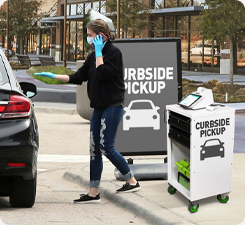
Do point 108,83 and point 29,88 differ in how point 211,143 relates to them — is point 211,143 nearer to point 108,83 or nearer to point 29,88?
point 108,83

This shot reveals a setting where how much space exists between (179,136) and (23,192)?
5.38ft

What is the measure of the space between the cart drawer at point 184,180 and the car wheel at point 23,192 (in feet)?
4.92

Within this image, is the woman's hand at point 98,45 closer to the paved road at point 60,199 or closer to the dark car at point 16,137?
→ the dark car at point 16,137

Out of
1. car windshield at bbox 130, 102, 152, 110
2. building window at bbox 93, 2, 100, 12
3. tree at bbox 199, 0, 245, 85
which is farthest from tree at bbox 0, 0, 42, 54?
car windshield at bbox 130, 102, 152, 110

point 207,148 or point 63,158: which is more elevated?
point 207,148

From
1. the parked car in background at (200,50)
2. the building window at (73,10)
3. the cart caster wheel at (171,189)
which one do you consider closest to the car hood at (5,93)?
the cart caster wheel at (171,189)

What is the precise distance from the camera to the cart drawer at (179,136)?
17.0 feet

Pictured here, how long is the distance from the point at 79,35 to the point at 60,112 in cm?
4091

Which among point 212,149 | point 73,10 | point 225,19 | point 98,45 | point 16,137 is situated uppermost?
point 73,10

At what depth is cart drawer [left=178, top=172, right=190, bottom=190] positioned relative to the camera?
17.4 feet

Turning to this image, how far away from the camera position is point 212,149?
5.06m

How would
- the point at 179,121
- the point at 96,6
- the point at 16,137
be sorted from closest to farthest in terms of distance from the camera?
1. the point at 16,137
2. the point at 179,121
3. the point at 96,6

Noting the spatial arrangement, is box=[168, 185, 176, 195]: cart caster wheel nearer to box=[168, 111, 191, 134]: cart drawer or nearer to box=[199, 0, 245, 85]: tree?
box=[168, 111, 191, 134]: cart drawer

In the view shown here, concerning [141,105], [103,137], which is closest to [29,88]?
[103,137]
